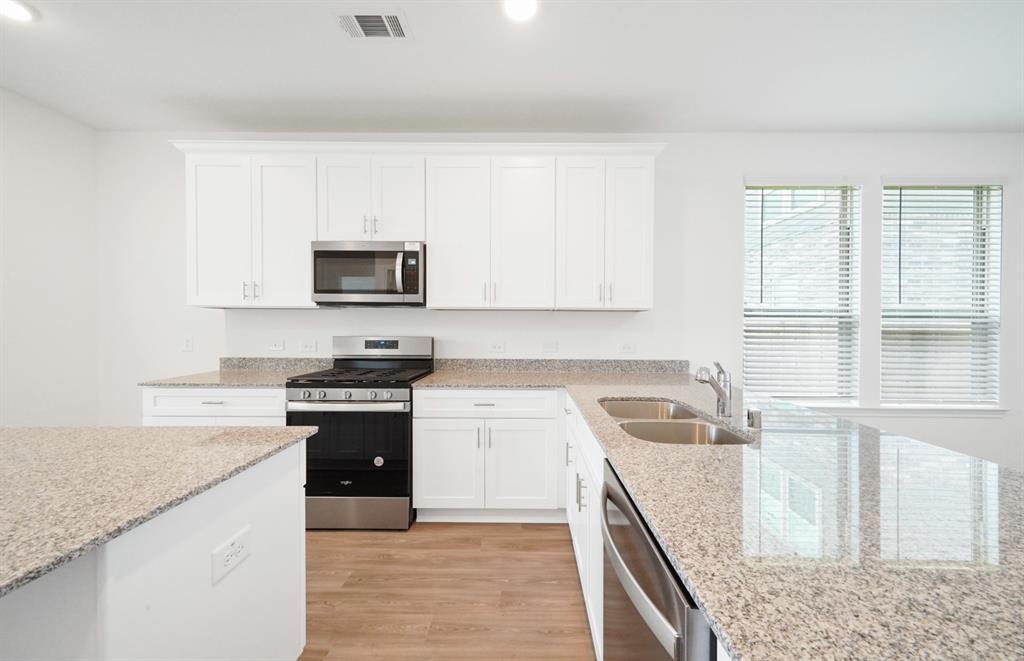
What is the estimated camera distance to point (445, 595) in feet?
6.77

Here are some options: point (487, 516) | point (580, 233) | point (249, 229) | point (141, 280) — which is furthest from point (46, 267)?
point (580, 233)

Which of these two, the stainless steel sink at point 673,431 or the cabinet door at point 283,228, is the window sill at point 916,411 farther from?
the cabinet door at point 283,228

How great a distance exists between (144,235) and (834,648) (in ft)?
14.3

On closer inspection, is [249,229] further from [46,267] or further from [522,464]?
[522,464]

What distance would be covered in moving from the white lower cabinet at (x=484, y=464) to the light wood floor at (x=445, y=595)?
181mm

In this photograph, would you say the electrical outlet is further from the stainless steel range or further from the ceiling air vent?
the ceiling air vent

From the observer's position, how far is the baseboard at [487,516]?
9.25 ft

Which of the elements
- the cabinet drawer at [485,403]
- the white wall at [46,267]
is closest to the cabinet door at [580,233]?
the cabinet drawer at [485,403]

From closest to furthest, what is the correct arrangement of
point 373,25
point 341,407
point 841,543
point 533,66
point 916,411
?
point 841,543, point 373,25, point 533,66, point 341,407, point 916,411

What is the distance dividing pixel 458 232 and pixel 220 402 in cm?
181

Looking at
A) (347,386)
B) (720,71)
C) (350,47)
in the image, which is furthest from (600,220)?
(347,386)

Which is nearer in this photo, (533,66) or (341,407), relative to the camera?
(533,66)

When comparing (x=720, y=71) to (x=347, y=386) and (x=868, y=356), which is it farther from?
(x=347, y=386)

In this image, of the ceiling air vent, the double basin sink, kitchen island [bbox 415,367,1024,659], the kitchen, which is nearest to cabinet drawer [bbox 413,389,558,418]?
the kitchen
